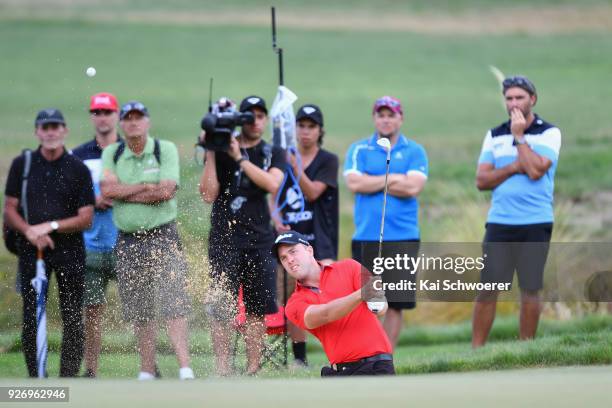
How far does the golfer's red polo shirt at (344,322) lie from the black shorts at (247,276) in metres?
1.65

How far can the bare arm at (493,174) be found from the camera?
29.0ft

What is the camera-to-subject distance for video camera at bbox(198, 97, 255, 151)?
8.25 m

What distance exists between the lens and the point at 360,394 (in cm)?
509

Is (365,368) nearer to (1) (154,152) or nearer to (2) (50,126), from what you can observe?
(1) (154,152)

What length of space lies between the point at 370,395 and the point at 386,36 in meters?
35.6

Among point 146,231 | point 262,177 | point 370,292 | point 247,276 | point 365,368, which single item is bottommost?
point 365,368

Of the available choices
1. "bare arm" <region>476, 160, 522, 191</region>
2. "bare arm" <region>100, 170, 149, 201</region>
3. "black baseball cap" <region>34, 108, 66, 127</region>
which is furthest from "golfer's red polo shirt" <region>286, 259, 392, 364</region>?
"black baseball cap" <region>34, 108, 66, 127</region>

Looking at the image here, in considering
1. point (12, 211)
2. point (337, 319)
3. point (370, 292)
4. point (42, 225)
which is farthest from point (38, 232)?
point (370, 292)

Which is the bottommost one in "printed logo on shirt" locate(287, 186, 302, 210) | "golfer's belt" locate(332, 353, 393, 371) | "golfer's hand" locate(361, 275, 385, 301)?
"golfer's belt" locate(332, 353, 393, 371)

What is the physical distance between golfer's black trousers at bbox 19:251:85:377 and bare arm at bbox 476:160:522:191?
9.27ft

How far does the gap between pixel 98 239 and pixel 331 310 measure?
2633 mm

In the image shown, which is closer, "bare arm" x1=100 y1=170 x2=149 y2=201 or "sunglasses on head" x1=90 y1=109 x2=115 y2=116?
"bare arm" x1=100 y1=170 x2=149 y2=201

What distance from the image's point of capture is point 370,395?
16.6 feet

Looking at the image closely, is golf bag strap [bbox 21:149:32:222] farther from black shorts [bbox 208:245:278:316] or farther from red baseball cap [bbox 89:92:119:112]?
black shorts [bbox 208:245:278:316]
